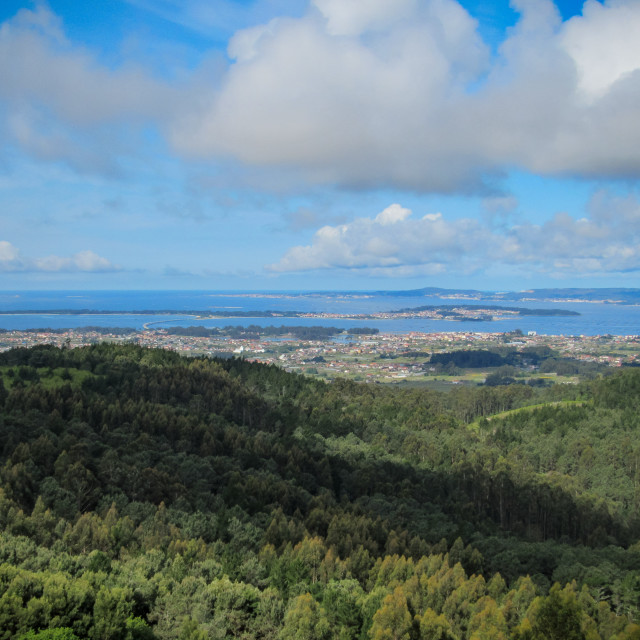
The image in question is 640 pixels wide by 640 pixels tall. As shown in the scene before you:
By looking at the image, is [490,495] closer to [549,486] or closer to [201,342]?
[549,486]

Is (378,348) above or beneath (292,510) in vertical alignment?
beneath

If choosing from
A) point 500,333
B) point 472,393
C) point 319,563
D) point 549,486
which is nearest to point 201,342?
point 472,393

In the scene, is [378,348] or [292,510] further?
[378,348]

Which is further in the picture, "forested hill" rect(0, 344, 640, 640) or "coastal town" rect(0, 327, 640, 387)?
"coastal town" rect(0, 327, 640, 387)

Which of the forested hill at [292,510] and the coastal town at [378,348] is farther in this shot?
the coastal town at [378,348]
